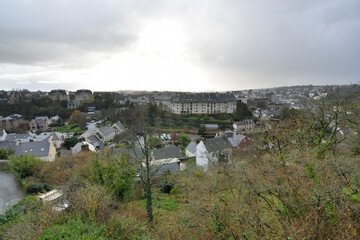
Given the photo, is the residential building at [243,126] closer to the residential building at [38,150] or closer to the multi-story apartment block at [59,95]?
the residential building at [38,150]

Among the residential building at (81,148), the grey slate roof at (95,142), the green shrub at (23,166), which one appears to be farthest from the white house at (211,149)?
the grey slate roof at (95,142)

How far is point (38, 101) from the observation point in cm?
6825

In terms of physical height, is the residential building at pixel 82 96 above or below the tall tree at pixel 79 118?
above

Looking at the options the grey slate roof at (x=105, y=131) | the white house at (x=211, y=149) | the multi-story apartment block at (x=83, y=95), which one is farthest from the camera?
the multi-story apartment block at (x=83, y=95)

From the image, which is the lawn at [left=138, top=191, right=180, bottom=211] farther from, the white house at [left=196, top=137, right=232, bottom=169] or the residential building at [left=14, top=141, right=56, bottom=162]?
the residential building at [left=14, top=141, right=56, bottom=162]

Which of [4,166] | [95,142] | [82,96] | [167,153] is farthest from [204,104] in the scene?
[82,96]

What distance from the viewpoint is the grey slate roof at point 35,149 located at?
84.0 ft

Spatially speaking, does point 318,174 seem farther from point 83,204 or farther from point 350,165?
point 83,204

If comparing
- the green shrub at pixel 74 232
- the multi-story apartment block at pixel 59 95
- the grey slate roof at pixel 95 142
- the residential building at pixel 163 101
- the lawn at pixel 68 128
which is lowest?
the lawn at pixel 68 128

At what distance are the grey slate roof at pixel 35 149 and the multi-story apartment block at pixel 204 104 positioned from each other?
43.4 m

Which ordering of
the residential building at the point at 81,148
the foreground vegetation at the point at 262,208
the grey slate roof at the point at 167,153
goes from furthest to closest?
the residential building at the point at 81,148, the grey slate roof at the point at 167,153, the foreground vegetation at the point at 262,208

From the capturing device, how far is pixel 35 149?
25875mm

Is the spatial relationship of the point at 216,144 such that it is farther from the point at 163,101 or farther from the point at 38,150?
the point at 163,101

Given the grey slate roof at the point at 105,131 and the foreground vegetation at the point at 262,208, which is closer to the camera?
the foreground vegetation at the point at 262,208
